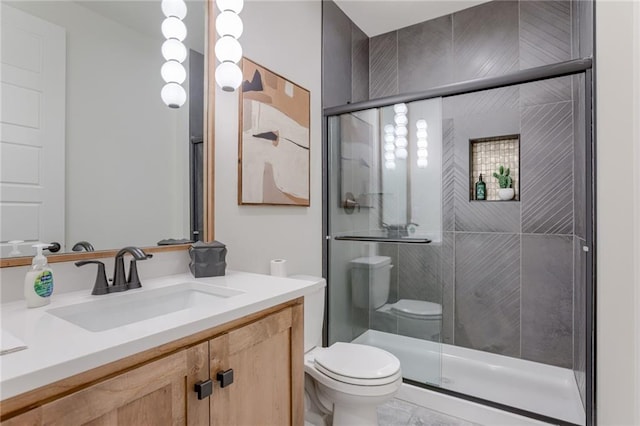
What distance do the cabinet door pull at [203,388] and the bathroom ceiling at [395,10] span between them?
260cm

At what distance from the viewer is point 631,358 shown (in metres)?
1.39

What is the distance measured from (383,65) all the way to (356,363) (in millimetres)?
2502

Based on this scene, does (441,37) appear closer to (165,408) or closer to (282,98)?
(282,98)

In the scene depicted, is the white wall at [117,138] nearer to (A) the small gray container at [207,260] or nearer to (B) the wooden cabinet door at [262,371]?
(A) the small gray container at [207,260]

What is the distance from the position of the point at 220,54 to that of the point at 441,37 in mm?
2040

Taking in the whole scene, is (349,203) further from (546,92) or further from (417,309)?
(546,92)

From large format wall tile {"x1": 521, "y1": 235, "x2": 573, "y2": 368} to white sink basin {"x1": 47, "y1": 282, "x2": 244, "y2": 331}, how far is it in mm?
2181

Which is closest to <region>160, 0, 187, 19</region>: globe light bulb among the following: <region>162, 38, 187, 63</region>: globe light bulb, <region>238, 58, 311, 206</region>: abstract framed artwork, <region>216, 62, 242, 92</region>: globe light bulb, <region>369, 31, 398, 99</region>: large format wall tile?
<region>162, 38, 187, 63</region>: globe light bulb

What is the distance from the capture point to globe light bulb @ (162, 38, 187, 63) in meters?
1.32

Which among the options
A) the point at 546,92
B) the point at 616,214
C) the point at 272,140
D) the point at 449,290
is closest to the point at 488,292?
the point at 449,290

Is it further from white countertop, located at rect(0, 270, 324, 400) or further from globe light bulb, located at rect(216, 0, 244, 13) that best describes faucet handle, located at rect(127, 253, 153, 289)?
globe light bulb, located at rect(216, 0, 244, 13)

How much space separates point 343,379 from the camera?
1487 mm

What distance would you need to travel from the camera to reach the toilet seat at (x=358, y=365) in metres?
1.47

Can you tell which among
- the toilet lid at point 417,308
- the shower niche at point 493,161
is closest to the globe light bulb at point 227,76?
the toilet lid at point 417,308
